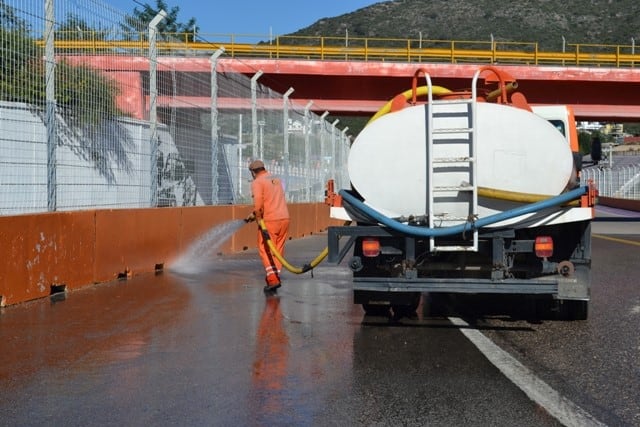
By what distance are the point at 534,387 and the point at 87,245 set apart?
6.94m

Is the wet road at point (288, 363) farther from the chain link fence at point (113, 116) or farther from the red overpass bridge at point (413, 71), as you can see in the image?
the red overpass bridge at point (413, 71)

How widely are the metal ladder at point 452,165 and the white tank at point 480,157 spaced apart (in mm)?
12

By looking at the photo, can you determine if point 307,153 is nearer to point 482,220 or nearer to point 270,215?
point 270,215

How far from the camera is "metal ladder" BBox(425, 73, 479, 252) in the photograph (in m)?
7.41

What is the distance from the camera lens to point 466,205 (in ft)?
24.7

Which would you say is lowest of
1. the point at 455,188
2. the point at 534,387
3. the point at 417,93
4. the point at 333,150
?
the point at 534,387

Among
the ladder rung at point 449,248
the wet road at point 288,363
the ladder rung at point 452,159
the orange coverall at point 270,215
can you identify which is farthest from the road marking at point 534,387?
the orange coverall at point 270,215

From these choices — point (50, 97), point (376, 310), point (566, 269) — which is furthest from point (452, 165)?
point (50, 97)

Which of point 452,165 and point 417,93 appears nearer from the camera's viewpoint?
point 452,165

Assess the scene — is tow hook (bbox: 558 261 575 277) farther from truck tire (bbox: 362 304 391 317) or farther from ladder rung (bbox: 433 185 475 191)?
truck tire (bbox: 362 304 391 317)

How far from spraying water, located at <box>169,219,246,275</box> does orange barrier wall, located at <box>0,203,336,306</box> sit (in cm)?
17

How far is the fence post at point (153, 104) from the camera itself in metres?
13.5

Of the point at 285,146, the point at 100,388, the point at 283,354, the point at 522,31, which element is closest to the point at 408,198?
the point at 283,354

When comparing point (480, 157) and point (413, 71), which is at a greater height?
point (413, 71)
